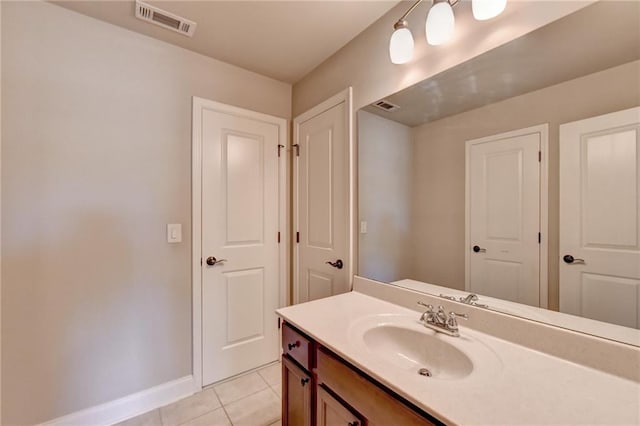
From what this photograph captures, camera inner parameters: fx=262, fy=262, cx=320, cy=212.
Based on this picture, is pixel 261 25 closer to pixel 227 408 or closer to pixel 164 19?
pixel 164 19

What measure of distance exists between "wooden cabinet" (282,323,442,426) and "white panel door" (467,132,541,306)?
2.13ft

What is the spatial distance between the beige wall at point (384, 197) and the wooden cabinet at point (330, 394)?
627mm

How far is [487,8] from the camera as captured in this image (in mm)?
994

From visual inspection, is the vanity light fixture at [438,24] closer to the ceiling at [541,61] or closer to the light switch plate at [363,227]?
the ceiling at [541,61]

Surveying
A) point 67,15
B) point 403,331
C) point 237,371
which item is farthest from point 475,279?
point 67,15

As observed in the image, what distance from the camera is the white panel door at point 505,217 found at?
3.20 ft

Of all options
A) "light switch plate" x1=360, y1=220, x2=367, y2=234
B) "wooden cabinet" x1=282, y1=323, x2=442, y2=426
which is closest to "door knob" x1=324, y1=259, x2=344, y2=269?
"light switch plate" x1=360, y1=220, x2=367, y2=234

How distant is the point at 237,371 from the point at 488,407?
1937mm

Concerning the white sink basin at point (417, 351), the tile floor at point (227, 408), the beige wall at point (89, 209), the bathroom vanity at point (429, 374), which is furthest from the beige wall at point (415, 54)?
the tile floor at point (227, 408)

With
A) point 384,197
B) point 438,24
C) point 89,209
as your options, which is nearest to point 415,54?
point 438,24

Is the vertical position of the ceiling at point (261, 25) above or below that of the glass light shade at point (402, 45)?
above

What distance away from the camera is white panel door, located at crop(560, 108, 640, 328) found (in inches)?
30.4

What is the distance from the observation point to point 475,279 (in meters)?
1.15

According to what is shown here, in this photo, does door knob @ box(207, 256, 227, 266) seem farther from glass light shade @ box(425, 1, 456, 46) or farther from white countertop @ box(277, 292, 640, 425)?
glass light shade @ box(425, 1, 456, 46)
